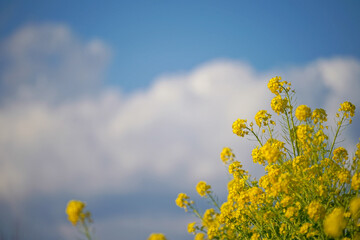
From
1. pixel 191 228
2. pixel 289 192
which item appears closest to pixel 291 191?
pixel 289 192

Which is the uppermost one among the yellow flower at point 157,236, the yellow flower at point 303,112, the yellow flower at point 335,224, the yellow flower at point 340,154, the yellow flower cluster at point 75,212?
the yellow flower at point 303,112

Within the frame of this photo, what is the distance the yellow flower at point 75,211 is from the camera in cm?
337

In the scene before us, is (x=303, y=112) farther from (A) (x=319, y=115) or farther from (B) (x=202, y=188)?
(B) (x=202, y=188)

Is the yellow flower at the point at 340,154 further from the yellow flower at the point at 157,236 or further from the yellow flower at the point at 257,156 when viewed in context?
the yellow flower at the point at 157,236

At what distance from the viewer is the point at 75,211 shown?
3365 millimetres

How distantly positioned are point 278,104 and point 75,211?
129 inches

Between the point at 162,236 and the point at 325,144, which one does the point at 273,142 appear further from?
the point at 162,236

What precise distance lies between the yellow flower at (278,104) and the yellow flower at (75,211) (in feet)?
10.3

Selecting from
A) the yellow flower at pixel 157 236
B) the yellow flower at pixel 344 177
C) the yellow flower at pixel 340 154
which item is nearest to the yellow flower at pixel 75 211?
the yellow flower at pixel 157 236

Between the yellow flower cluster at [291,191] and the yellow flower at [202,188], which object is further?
the yellow flower at [202,188]

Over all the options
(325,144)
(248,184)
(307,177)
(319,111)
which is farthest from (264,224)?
(319,111)

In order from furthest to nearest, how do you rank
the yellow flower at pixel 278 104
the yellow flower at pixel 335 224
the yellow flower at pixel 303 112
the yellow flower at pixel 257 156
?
the yellow flower at pixel 278 104
the yellow flower at pixel 257 156
the yellow flower at pixel 303 112
the yellow flower at pixel 335 224

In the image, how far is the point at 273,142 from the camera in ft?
15.7

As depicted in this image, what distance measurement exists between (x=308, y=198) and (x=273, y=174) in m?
0.71
